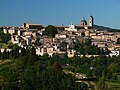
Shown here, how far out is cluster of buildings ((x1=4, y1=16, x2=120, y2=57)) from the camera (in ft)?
104

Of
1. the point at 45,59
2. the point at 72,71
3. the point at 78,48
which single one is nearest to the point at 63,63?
the point at 45,59

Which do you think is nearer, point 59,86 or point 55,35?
point 59,86

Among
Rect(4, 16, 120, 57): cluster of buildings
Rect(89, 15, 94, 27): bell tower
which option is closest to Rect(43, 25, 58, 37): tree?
Rect(4, 16, 120, 57): cluster of buildings

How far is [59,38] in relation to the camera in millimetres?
36344

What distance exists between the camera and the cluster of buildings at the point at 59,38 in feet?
104

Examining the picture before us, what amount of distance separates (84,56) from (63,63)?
77.8 inches

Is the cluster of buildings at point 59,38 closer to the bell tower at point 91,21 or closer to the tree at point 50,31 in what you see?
the tree at point 50,31

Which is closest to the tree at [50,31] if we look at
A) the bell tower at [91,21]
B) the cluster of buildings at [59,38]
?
the cluster of buildings at [59,38]

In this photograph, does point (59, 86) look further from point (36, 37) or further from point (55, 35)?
point (55, 35)

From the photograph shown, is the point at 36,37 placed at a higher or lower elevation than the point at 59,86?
higher

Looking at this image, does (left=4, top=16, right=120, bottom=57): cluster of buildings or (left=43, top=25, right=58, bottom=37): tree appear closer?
(left=4, top=16, right=120, bottom=57): cluster of buildings

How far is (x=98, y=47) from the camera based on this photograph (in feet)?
105

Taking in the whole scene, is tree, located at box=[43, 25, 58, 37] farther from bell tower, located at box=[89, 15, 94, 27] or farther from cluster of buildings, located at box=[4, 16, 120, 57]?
bell tower, located at box=[89, 15, 94, 27]

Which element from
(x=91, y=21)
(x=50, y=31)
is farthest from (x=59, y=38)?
(x=91, y=21)
